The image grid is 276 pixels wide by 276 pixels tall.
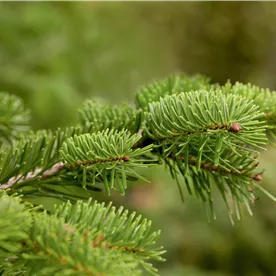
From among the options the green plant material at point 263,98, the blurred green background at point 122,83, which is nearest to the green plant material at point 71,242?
the green plant material at point 263,98

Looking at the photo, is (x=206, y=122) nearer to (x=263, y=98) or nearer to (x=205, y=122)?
(x=205, y=122)

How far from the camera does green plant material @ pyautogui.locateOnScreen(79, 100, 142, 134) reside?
1.52ft

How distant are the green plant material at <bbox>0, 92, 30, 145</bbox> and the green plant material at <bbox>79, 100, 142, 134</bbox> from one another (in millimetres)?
98

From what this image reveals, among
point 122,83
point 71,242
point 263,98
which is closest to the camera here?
point 71,242

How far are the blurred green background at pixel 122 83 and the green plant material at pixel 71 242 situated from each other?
105 centimetres

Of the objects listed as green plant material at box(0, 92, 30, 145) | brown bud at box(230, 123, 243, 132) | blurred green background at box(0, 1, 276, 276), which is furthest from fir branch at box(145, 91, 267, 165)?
blurred green background at box(0, 1, 276, 276)

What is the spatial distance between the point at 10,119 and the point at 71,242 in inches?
12.6

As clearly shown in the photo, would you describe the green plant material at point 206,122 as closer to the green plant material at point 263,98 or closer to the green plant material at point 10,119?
the green plant material at point 263,98

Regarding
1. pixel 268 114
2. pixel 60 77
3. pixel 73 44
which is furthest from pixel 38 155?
pixel 73 44

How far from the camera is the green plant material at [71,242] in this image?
0.89ft

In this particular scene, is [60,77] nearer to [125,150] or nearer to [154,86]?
[154,86]

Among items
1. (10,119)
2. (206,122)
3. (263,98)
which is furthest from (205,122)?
(10,119)

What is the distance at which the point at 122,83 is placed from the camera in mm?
2539

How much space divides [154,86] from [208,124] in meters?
0.17
